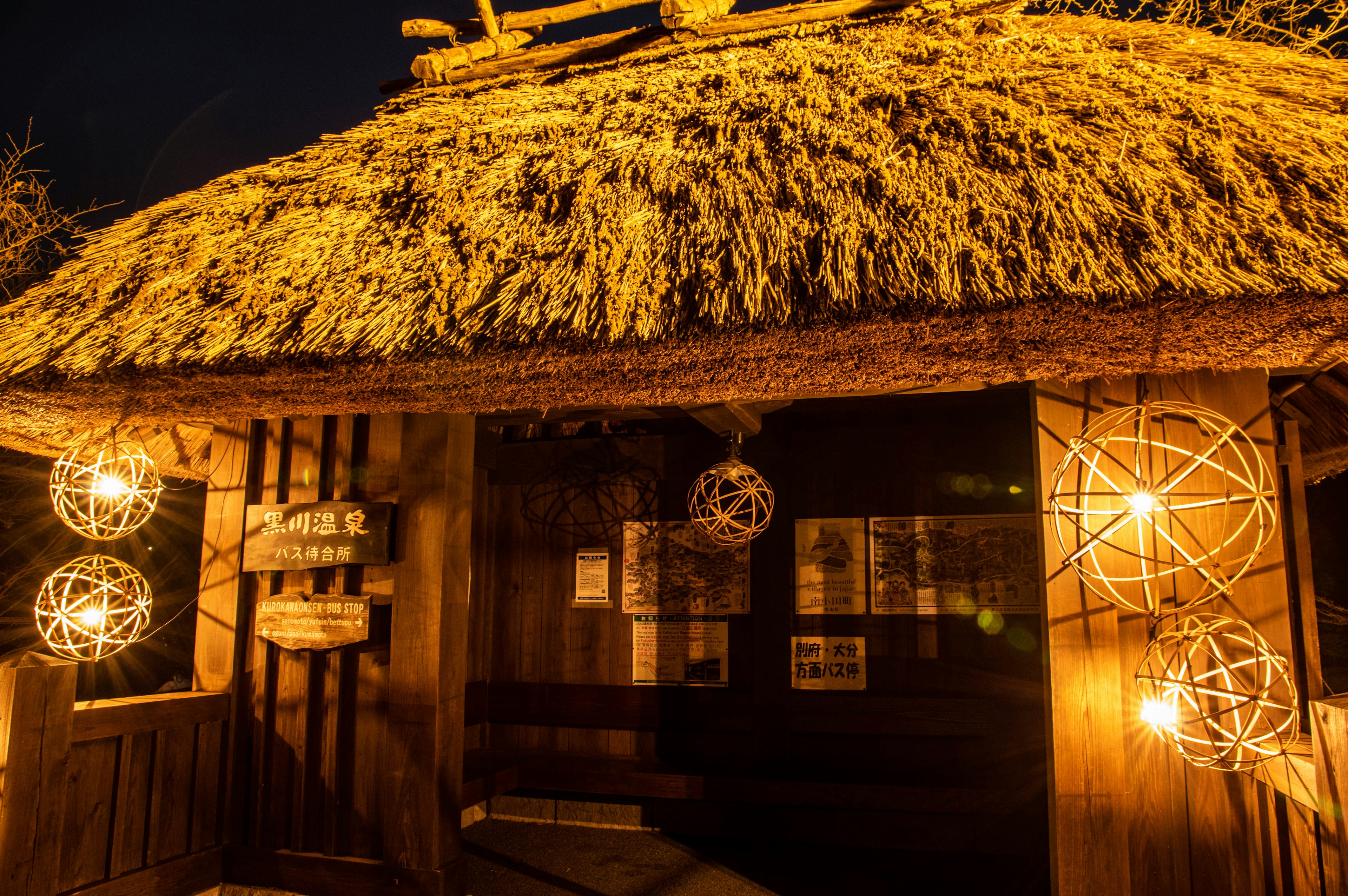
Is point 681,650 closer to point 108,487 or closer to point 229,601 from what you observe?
point 229,601

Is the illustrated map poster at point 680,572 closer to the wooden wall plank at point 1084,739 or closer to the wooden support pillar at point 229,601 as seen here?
the wooden support pillar at point 229,601

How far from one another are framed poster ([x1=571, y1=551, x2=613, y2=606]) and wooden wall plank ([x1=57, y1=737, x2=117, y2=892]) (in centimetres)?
270

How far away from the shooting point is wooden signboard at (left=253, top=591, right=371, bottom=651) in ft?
9.73

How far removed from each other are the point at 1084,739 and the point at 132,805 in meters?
3.48

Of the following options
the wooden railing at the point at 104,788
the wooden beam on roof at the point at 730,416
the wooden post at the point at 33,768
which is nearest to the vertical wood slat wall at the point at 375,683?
the wooden railing at the point at 104,788

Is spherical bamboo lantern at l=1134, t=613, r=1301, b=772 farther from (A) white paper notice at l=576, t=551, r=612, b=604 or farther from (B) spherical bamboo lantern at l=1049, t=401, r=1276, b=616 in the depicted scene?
(A) white paper notice at l=576, t=551, r=612, b=604

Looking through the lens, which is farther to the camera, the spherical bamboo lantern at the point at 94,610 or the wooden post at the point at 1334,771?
the spherical bamboo lantern at the point at 94,610

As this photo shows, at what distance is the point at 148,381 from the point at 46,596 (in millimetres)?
1064

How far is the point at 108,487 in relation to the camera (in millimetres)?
2795

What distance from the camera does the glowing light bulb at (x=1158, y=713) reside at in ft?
5.97

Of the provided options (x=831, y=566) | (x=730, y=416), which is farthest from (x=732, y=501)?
(x=730, y=416)

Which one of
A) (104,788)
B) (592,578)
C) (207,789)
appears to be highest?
(592,578)

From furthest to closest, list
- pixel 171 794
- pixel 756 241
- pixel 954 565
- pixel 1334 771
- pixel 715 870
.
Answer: pixel 954 565
pixel 715 870
pixel 171 794
pixel 756 241
pixel 1334 771

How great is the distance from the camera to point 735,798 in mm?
4242
